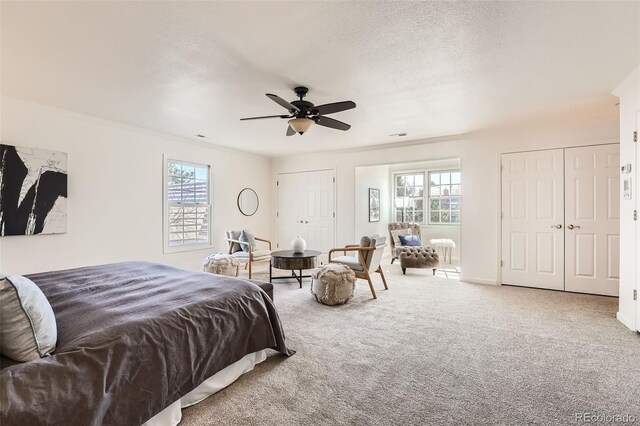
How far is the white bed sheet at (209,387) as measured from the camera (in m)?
1.62

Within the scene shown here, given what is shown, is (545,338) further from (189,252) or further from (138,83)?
(189,252)

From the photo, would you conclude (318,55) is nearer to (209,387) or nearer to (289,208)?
(209,387)

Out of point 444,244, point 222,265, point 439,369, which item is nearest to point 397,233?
point 444,244

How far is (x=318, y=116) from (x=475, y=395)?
102 inches

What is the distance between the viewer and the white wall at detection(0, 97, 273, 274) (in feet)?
11.4

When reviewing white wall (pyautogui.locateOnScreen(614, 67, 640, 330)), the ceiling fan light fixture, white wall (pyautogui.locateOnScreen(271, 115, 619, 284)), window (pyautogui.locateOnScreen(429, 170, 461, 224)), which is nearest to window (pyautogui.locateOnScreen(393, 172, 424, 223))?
window (pyautogui.locateOnScreen(429, 170, 461, 224))

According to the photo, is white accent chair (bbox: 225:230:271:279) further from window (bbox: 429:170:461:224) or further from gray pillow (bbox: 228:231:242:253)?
window (bbox: 429:170:461:224)

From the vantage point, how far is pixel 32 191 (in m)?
3.46

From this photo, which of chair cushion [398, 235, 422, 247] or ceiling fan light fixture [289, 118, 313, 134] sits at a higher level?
ceiling fan light fixture [289, 118, 313, 134]

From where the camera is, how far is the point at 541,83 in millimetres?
2992

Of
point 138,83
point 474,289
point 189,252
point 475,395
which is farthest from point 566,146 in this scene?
point 189,252

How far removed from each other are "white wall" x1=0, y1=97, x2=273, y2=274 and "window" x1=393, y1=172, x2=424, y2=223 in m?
4.71

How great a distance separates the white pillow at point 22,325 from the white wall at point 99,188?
2.80 m

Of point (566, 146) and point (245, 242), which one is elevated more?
point (566, 146)
